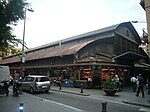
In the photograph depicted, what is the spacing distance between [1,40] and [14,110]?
13.0ft

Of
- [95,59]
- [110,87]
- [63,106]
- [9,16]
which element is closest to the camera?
[9,16]

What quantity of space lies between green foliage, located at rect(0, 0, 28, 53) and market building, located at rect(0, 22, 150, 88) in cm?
1509

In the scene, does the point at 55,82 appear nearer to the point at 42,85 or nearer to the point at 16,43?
the point at 42,85

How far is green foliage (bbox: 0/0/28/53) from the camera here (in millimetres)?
10164

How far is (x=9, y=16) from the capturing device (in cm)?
1050

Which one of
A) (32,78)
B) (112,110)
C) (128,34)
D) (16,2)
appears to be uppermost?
(128,34)

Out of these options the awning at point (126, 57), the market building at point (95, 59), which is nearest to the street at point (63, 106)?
the market building at point (95, 59)

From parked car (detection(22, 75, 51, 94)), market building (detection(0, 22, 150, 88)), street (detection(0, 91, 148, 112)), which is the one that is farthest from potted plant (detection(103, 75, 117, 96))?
market building (detection(0, 22, 150, 88))

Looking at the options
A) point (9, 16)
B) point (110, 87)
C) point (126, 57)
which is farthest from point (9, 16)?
point (126, 57)

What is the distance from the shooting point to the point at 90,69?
84.6 ft

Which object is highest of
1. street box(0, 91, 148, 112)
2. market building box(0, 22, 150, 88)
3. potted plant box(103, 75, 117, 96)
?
market building box(0, 22, 150, 88)

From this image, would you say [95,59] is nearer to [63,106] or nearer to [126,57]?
[126,57]

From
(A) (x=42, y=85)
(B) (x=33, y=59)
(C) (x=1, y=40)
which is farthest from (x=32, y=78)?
(B) (x=33, y=59)

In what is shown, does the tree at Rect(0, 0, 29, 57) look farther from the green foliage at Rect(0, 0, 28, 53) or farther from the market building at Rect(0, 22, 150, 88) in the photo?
the market building at Rect(0, 22, 150, 88)
